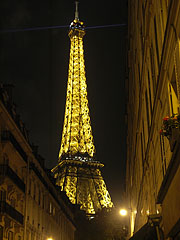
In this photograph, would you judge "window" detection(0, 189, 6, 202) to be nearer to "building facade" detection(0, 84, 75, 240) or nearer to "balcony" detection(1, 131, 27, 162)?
"building facade" detection(0, 84, 75, 240)

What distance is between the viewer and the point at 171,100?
12617 mm

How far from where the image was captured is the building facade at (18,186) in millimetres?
30859

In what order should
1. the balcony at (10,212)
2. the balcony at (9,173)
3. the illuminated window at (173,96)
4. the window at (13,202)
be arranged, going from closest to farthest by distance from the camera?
the illuminated window at (173,96) → the balcony at (10,212) → the balcony at (9,173) → the window at (13,202)

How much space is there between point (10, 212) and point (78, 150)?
3477 inches

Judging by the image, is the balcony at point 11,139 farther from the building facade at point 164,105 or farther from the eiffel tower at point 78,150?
the eiffel tower at point 78,150

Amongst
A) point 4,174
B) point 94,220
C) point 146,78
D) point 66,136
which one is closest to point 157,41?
point 146,78

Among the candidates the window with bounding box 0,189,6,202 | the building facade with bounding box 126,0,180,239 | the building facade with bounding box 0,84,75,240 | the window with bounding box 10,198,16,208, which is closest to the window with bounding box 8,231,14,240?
the building facade with bounding box 0,84,75,240

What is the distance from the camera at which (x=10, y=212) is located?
30.6 meters

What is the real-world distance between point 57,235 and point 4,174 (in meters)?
26.9

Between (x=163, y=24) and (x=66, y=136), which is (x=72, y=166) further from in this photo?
(x=163, y=24)

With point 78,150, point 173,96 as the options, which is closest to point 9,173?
point 173,96

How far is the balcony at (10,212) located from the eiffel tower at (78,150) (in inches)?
2829

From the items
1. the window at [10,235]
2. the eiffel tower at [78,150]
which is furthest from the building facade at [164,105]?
the eiffel tower at [78,150]

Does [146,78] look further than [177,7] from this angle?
Yes
